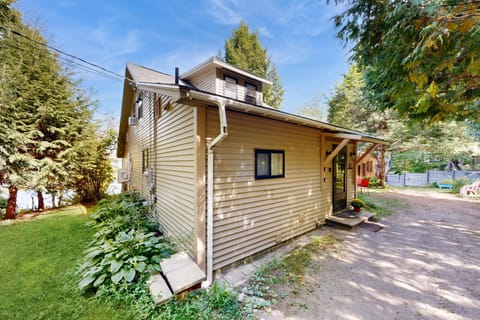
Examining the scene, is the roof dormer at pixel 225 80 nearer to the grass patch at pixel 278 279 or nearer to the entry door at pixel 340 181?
the entry door at pixel 340 181

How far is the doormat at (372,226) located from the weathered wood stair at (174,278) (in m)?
4.81

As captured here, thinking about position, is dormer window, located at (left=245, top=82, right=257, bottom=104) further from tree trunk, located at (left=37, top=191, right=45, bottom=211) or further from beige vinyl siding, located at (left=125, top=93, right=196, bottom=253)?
tree trunk, located at (left=37, top=191, right=45, bottom=211)

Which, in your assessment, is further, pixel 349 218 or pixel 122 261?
pixel 349 218

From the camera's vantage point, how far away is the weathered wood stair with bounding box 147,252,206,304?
8.58 ft

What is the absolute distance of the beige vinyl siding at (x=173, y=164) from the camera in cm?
353

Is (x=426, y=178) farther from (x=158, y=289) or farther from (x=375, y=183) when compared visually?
(x=158, y=289)

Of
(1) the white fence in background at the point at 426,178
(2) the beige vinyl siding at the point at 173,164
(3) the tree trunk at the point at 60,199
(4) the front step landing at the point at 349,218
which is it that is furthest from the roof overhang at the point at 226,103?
(1) the white fence in background at the point at 426,178

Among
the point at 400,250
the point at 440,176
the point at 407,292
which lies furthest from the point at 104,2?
the point at 440,176

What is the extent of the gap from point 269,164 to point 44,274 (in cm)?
453

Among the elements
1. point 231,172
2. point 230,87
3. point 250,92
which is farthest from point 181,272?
point 250,92

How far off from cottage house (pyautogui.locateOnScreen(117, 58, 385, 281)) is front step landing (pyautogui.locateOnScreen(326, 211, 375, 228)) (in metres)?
0.24

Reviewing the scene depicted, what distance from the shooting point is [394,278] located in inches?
127

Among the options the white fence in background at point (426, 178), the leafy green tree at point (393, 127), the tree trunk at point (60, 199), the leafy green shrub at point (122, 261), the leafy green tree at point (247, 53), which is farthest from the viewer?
the leafy green tree at point (247, 53)

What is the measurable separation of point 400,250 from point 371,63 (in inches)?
154
